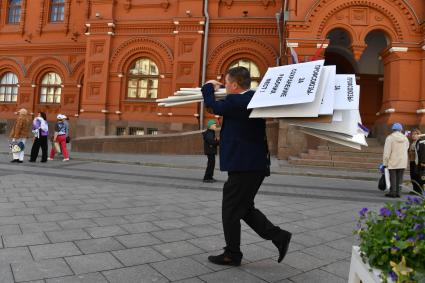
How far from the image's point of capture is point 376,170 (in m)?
12.7

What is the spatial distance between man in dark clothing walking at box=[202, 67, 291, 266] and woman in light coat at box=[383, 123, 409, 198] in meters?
6.11

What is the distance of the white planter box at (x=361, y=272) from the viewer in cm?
204

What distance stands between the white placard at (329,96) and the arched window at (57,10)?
2531 cm

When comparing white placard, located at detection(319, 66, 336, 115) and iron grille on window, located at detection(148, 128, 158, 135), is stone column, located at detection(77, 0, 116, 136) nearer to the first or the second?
iron grille on window, located at detection(148, 128, 158, 135)

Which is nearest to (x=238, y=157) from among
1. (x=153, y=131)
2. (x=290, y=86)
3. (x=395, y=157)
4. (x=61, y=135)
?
(x=290, y=86)

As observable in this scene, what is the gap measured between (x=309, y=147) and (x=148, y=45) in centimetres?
1118

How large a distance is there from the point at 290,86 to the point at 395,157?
271 inches

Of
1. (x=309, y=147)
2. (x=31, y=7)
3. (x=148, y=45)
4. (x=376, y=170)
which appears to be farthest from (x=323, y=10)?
(x=31, y=7)

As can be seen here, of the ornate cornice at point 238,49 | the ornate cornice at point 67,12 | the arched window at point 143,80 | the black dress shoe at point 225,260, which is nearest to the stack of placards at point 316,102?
the black dress shoe at point 225,260

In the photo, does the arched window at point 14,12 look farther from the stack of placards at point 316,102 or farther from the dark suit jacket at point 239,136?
the stack of placards at point 316,102

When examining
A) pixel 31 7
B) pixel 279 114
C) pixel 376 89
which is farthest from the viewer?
pixel 31 7

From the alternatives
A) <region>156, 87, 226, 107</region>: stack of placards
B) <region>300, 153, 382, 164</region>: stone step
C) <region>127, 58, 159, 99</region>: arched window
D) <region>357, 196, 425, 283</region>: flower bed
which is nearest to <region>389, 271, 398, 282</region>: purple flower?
<region>357, 196, 425, 283</region>: flower bed

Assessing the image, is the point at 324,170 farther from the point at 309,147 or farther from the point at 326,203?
the point at 326,203

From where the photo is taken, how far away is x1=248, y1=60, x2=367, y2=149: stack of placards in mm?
2629
